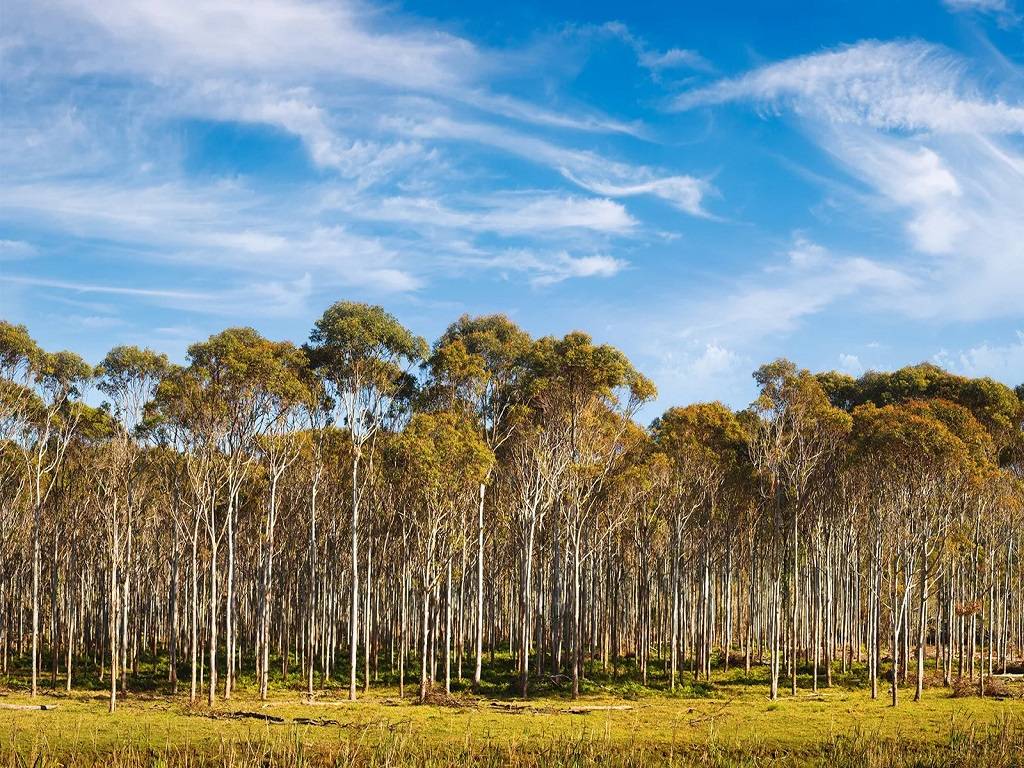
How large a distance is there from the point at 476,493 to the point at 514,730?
14.2m

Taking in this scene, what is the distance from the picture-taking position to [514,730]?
24312 mm

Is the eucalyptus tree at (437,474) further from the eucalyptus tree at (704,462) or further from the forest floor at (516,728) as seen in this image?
the eucalyptus tree at (704,462)

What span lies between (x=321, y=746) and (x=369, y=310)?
62.3 feet

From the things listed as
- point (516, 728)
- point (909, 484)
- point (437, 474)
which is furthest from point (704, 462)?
point (516, 728)

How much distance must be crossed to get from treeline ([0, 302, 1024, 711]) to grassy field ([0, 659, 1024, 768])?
1.84 m

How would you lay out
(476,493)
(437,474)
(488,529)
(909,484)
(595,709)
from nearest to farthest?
(595,709), (437,474), (909,484), (476,493), (488,529)

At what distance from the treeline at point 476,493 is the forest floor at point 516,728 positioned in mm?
1677

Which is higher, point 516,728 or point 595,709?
point 516,728

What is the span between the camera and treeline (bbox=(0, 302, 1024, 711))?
3328cm

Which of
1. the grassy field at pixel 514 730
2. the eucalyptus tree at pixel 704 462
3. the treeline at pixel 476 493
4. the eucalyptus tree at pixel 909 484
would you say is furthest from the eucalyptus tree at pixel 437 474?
the eucalyptus tree at pixel 909 484

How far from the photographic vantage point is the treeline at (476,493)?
109 ft

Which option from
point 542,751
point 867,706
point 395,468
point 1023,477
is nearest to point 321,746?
point 542,751

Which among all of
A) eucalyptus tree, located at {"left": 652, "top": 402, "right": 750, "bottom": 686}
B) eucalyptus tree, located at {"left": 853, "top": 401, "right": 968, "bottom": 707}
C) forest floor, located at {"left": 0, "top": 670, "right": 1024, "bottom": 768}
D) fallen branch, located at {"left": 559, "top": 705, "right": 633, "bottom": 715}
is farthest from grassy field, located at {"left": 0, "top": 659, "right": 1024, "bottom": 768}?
eucalyptus tree, located at {"left": 652, "top": 402, "right": 750, "bottom": 686}

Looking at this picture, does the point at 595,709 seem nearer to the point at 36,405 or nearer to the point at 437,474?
the point at 437,474
